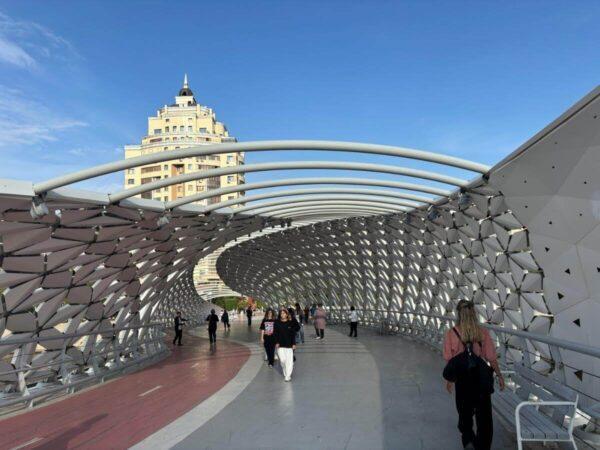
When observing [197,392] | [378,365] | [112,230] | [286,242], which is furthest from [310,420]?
[286,242]

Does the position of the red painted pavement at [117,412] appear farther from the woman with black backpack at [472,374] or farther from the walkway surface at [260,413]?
the woman with black backpack at [472,374]

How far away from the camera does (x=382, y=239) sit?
86.3 ft

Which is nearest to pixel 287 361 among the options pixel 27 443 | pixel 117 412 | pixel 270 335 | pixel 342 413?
pixel 270 335

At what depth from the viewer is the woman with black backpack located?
17.8 feet

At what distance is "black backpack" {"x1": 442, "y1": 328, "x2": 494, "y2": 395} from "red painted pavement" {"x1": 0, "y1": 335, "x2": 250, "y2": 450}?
4486 mm

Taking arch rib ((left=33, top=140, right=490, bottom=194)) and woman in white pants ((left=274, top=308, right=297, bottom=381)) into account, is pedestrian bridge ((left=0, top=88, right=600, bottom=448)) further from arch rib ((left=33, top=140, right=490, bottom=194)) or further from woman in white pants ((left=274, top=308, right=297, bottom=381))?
woman in white pants ((left=274, top=308, right=297, bottom=381))

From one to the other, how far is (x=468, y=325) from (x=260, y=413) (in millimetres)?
4336

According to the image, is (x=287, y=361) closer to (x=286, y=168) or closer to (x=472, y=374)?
(x=286, y=168)

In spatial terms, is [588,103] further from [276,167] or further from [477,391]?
[276,167]

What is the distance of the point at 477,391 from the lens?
5.43m

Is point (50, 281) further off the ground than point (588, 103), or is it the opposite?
point (588, 103)

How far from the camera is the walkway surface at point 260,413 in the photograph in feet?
22.4

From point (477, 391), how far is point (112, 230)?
35.1ft

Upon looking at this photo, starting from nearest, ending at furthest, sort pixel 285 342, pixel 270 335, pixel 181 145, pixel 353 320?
pixel 285 342 < pixel 270 335 < pixel 353 320 < pixel 181 145
